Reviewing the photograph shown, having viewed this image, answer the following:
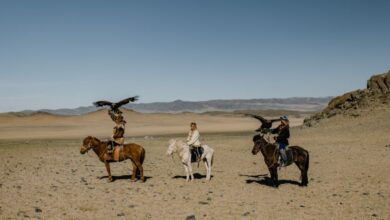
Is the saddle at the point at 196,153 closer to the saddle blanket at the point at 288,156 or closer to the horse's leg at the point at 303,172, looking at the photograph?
the saddle blanket at the point at 288,156

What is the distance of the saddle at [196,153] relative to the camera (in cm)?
1802

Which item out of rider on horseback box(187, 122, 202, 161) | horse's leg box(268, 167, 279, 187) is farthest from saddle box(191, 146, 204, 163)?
horse's leg box(268, 167, 279, 187)

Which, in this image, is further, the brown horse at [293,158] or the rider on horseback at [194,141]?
the rider on horseback at [194,141]

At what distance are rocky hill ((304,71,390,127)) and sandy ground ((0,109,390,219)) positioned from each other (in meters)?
24.6

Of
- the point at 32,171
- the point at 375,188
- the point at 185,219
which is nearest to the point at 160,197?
the point at 185,219

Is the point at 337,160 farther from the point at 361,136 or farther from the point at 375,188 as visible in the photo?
the point at 361,136

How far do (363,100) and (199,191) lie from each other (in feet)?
137

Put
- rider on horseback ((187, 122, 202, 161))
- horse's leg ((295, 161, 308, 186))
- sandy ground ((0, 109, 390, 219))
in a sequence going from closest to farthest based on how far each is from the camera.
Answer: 1. sandy ground ((0, 109, 390, 219))
2. horse's leg ((295, 161, 308, 186))
3. rider on horseback ((187, 122, 202, 161))

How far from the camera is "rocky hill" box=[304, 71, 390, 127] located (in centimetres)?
5003

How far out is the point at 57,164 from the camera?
2467 centimetres

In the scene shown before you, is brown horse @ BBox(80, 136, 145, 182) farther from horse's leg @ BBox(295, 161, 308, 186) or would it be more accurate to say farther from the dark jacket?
horse's leg @ BBox(295, 161, 308, 186)

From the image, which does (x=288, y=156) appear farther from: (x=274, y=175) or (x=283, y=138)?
(x=274, y=175)

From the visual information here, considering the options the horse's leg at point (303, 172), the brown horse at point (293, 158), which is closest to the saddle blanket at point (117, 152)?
the brown horse at point (293, 158)

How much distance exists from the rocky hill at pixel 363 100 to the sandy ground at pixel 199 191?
24.6m
